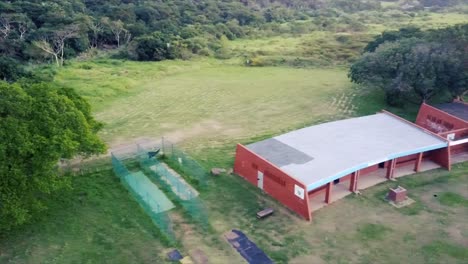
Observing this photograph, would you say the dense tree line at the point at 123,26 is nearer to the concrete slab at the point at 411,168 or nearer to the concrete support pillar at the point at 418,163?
the concrete slab at the point at 411,168

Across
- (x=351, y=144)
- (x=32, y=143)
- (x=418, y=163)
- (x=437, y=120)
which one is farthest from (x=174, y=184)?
(x=437, y=120)

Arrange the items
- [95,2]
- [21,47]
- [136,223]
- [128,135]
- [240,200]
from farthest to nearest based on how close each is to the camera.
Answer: [95,2] → [21,47] → [128,135] → [240,200] → [136,223]

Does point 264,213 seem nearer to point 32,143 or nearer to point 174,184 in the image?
point 174,184

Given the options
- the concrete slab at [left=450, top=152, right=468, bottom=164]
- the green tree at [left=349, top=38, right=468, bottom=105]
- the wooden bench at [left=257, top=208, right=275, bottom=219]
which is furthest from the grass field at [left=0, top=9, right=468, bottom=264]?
the green tree at [left=349, top=38, right=468, bottom=105]

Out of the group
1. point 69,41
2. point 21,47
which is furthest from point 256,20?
point 21,47

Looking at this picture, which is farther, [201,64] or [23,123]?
[201,64]

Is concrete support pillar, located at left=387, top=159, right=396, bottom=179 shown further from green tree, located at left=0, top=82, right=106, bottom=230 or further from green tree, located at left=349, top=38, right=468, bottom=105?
green tree, located at left=0, top=82, right=106, bottom=230

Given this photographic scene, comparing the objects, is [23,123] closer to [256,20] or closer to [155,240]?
[155,240]

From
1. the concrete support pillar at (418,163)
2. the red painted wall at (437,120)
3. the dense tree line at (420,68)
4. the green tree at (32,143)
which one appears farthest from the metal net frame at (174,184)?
the dense tree line at (420,68)
